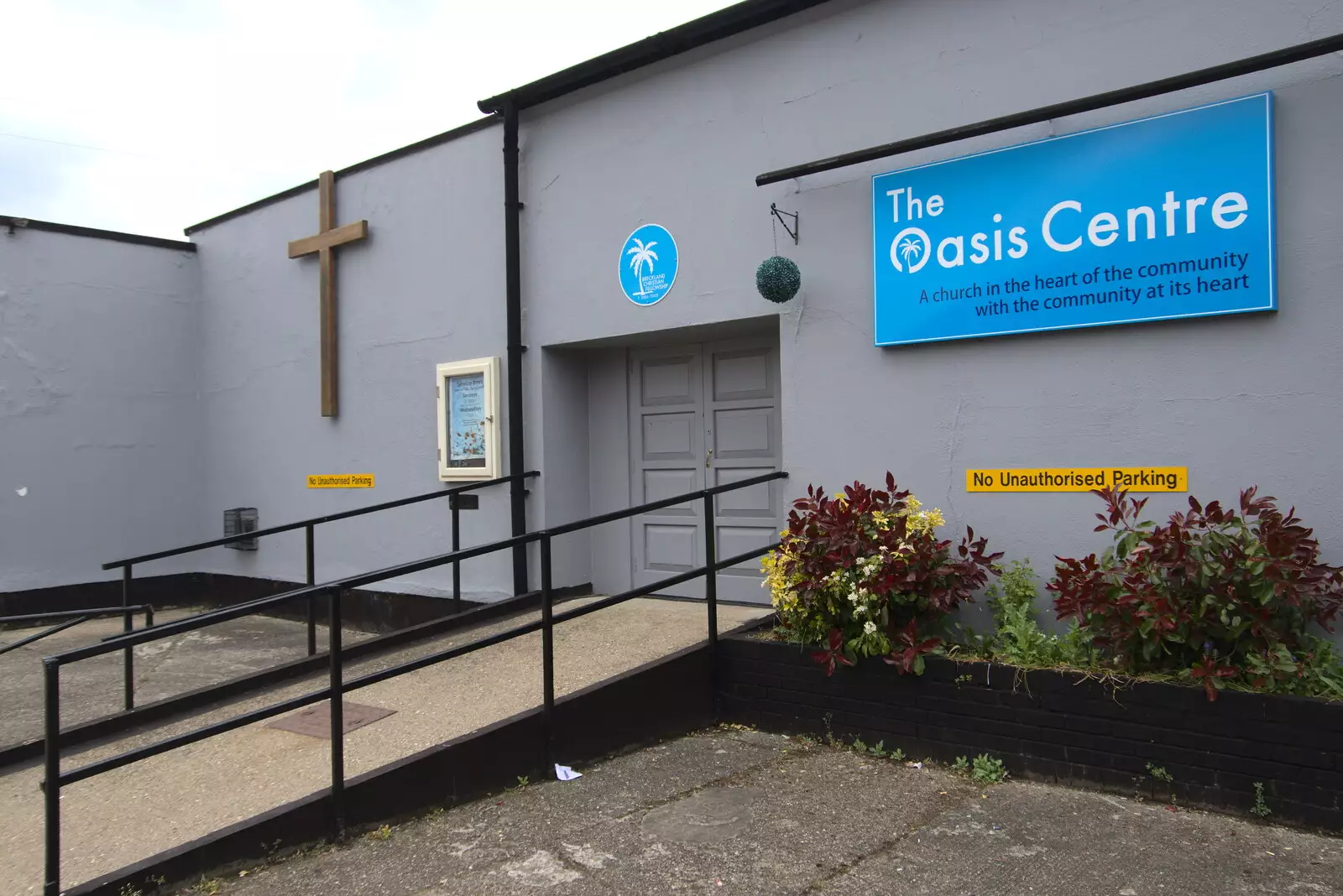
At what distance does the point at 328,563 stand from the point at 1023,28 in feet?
23.7

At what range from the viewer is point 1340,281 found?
4.47 meters

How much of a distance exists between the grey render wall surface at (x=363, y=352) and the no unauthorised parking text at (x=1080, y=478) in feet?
12.8

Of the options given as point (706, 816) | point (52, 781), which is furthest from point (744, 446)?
point (52, 781)

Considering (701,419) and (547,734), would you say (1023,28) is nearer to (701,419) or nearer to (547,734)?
(701,419)

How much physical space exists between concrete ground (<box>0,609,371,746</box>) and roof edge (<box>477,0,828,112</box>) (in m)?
4.40

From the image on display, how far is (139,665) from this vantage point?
25.4ft

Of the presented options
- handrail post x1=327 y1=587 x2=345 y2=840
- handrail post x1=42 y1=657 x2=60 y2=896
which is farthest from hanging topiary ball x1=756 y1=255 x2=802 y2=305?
handrail post x1=42 y1=657 x2=60 y2=896

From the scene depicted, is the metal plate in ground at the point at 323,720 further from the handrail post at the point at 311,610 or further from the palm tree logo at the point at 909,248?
the palm tree logo at the point at 909,248

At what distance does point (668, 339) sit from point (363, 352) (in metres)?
3.21

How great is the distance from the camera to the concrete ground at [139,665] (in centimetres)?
655

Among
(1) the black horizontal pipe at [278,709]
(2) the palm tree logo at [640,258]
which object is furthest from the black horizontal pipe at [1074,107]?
(1) the black horizontal pipe at [278,709]

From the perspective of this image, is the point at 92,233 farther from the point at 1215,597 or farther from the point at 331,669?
the point at 1215,597

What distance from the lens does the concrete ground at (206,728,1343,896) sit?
12.1 ft

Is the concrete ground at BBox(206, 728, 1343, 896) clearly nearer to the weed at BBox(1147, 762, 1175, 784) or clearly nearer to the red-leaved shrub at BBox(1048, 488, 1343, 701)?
the weed at BBox(1147, 762, 1175, 784)
